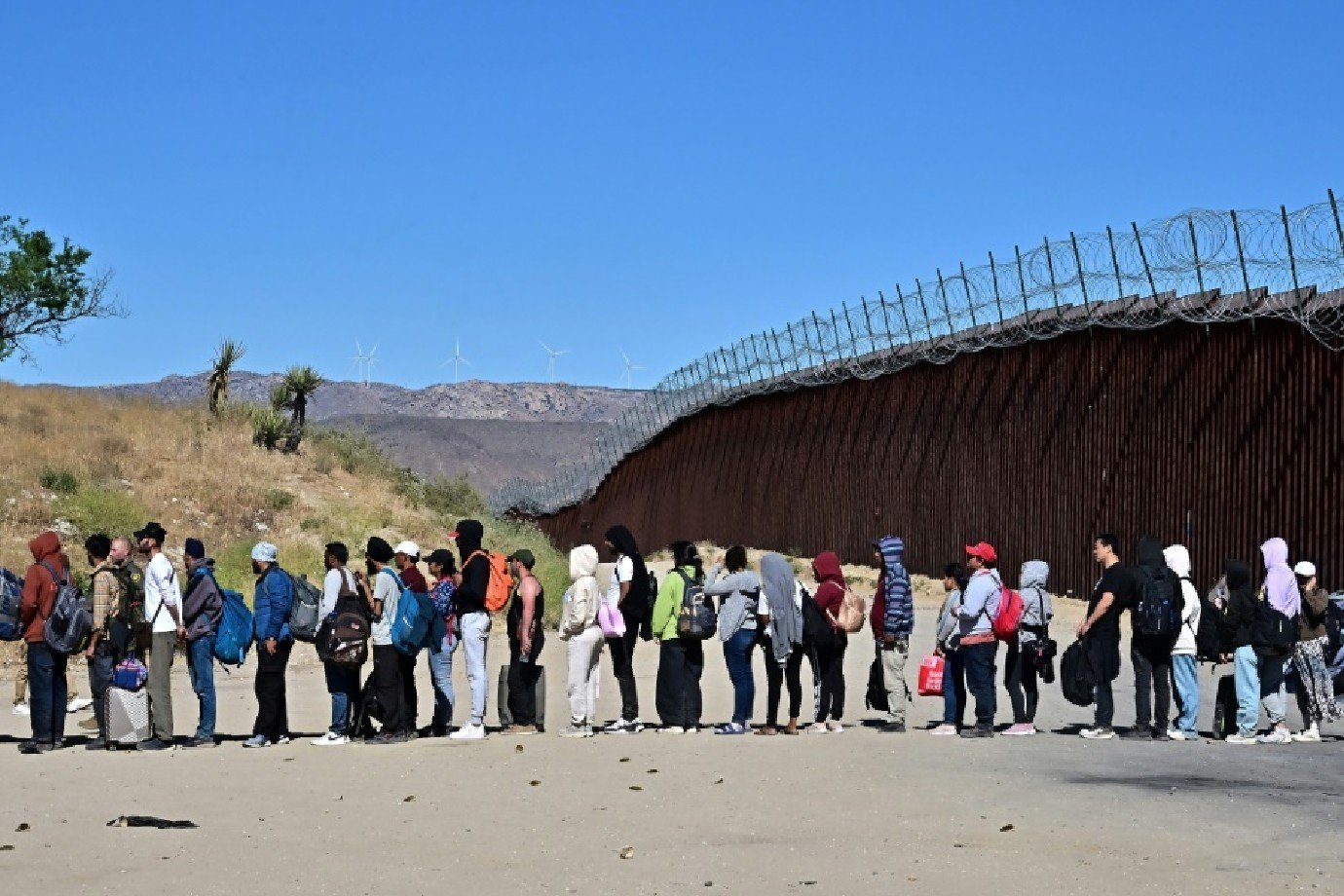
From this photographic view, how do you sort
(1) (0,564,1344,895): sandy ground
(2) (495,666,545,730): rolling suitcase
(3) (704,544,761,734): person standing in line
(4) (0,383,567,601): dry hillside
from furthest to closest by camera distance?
(4) (0,383,567,601): dry hillside < (2) (495,666,545,730): rolling suitcase < (3) (704,544,761,734): person standing in line < (1) (0,564,1344,895): sandy ground

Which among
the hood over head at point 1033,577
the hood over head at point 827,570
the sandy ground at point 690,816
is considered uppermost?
the hood over head at point 827,570

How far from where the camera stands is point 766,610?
14992 millimetres

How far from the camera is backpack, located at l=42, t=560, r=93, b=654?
45.4 feet

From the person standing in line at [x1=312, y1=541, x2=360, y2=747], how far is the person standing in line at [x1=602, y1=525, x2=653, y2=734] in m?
2.01

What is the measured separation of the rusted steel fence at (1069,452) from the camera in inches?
839

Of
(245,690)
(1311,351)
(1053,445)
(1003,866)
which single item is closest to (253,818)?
(1003,866)

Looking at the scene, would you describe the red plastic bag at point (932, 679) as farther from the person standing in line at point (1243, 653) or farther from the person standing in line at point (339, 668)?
the person standing in line at point (339, 668)

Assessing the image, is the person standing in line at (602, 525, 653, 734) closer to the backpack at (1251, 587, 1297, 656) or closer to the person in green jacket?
the person in green jacket

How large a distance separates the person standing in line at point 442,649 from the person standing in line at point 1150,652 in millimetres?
5180

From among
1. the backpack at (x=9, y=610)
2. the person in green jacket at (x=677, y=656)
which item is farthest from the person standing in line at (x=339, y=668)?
the person in green jacket at (x=677, y=656)

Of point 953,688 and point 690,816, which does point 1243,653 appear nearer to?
point 953,688

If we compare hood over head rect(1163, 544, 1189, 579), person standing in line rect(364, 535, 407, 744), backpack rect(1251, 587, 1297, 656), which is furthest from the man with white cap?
backpack rect(1251, 587, 1297, 656)

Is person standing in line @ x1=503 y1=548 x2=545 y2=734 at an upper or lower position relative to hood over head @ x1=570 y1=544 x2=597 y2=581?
lower

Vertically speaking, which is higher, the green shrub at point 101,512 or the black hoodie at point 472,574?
the green shrub at point 101,512
